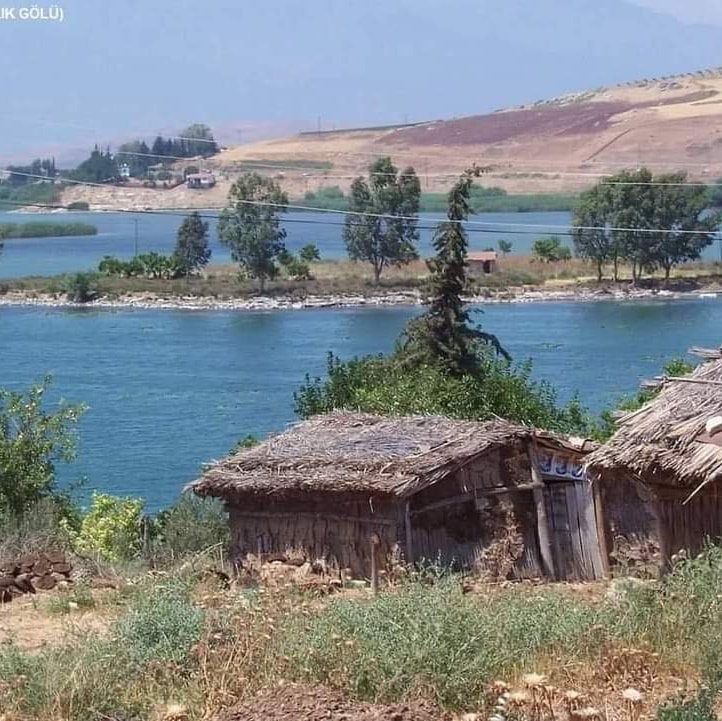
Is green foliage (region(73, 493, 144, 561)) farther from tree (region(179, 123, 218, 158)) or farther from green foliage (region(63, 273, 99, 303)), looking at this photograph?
tree (region(179, 123, 218, 158))

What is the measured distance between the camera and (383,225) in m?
91.8

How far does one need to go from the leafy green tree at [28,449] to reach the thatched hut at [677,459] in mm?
9757

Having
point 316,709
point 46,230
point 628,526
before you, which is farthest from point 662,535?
point 46,230

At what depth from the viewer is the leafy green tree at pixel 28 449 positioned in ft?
65.0

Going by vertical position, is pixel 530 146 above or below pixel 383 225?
above

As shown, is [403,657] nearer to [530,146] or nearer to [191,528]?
[191,528]

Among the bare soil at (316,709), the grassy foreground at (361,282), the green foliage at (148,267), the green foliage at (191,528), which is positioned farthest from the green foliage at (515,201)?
the bare soil at (316,709)

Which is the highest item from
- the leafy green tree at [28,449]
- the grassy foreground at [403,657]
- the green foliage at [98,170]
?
the green foliage at [98,170]

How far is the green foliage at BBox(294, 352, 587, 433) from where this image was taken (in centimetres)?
2117

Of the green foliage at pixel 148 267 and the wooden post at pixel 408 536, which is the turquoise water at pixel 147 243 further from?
the wooden post at pixel 408 536

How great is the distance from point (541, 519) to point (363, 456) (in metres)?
2.00

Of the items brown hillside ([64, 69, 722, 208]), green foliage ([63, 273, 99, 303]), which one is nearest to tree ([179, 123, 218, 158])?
brown hillside ([64, 69, 722, 208])

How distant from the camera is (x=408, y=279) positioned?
91.5 m

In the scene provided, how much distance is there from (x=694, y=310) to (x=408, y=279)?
74.0 ft
